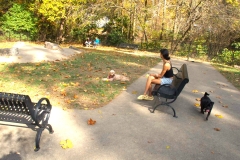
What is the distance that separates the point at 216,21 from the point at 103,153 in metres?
15.3

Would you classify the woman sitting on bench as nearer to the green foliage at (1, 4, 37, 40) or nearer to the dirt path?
the dirt path

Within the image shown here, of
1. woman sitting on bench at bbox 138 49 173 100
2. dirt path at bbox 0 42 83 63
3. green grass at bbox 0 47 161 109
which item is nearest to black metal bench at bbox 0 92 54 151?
green grass at bbox 0 47 161 109

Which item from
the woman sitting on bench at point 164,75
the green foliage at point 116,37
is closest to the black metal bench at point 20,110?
the woman sitting on bench at point 164,75

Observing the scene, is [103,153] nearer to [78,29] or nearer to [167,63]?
[167,63]

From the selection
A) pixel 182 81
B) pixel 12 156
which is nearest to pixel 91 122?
pixel 12 156

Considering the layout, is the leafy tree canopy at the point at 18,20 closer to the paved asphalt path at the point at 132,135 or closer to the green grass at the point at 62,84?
the green grass at the point at 62,84

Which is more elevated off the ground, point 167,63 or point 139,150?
point 167,63

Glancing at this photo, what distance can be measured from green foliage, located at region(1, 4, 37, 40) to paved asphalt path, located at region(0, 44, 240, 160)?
599 inches

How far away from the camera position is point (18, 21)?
16.9 meters

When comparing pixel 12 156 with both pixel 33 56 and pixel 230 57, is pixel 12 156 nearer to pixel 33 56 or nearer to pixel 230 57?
pixel 33 56

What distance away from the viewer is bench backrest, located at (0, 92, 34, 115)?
2.99 m

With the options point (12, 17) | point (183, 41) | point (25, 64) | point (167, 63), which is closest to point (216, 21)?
point (183, 41)

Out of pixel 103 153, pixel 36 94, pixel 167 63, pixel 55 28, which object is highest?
pixel 55 28

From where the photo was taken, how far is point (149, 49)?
790 inches
